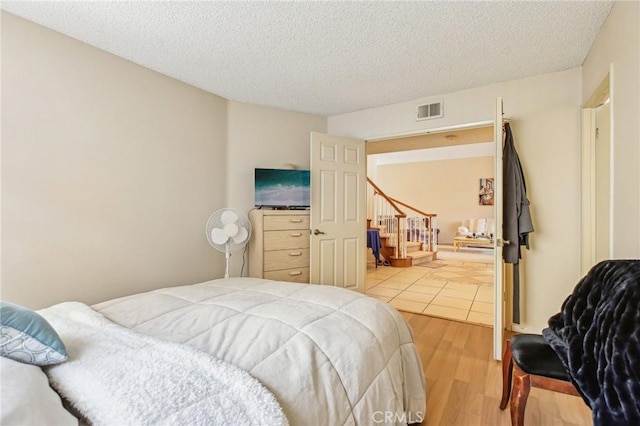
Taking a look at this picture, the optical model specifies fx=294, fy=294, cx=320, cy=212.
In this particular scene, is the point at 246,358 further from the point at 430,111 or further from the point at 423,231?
the point at 423,231

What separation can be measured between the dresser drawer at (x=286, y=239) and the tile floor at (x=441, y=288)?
1294mm

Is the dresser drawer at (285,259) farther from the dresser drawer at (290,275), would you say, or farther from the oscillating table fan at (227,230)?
the oscillating table fan at (227,230)

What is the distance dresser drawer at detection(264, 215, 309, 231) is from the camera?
9.96ft

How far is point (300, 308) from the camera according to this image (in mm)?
1382

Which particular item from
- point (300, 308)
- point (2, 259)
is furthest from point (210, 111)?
point (300, 308)

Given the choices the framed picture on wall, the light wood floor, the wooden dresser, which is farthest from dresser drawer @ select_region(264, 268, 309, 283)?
the framed picture on wall

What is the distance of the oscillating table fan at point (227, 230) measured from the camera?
8.77 feet

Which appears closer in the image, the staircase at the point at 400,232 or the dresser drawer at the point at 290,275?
the dresser drawer at the point at 290,275

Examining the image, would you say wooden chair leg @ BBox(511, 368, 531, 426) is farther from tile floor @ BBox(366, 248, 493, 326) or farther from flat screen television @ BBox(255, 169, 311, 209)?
flat screen television @ BBox(255, 169, 311, 209)

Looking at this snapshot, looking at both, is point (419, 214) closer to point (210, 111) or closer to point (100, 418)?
point (210, 111)

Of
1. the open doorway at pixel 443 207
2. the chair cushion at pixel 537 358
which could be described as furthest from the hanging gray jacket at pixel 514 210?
the chair cushion at pixel 537 358

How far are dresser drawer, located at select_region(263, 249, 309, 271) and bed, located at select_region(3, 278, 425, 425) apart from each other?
4.21 feet

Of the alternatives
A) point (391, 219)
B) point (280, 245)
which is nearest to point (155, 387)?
point (280, 245)

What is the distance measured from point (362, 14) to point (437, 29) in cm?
54
